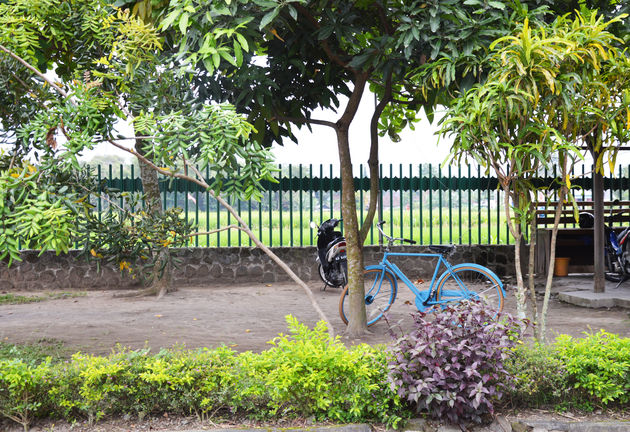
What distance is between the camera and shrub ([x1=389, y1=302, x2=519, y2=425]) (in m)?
3.53

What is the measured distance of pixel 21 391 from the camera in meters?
3.72

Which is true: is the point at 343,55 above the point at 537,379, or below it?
above

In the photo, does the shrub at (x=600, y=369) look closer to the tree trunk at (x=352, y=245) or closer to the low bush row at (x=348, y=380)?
the low bush row at (x=348, y=380)

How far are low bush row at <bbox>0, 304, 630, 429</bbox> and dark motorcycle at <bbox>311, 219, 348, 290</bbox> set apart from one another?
18.1 ft

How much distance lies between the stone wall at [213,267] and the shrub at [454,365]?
23.9 feet

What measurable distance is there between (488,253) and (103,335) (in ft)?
23.2

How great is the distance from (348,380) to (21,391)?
2013 millimetres

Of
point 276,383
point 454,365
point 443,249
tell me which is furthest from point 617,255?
point 276,383

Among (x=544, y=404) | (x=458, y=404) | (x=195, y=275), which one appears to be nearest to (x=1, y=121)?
(x=458, y=404)

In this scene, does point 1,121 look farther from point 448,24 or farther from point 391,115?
point 391,115

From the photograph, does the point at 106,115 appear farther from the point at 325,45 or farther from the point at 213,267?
the point at 213,267

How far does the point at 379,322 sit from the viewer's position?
7.01 meters

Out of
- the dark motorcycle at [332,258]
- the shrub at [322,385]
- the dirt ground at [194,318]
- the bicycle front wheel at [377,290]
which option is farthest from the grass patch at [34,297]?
the shrub at [322,385]

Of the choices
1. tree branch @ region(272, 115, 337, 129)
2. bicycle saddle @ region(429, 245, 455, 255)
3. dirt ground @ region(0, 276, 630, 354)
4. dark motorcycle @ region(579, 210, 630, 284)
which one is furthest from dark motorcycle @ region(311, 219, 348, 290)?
dark motorcycle @ region(579, 210, 630, 284)
